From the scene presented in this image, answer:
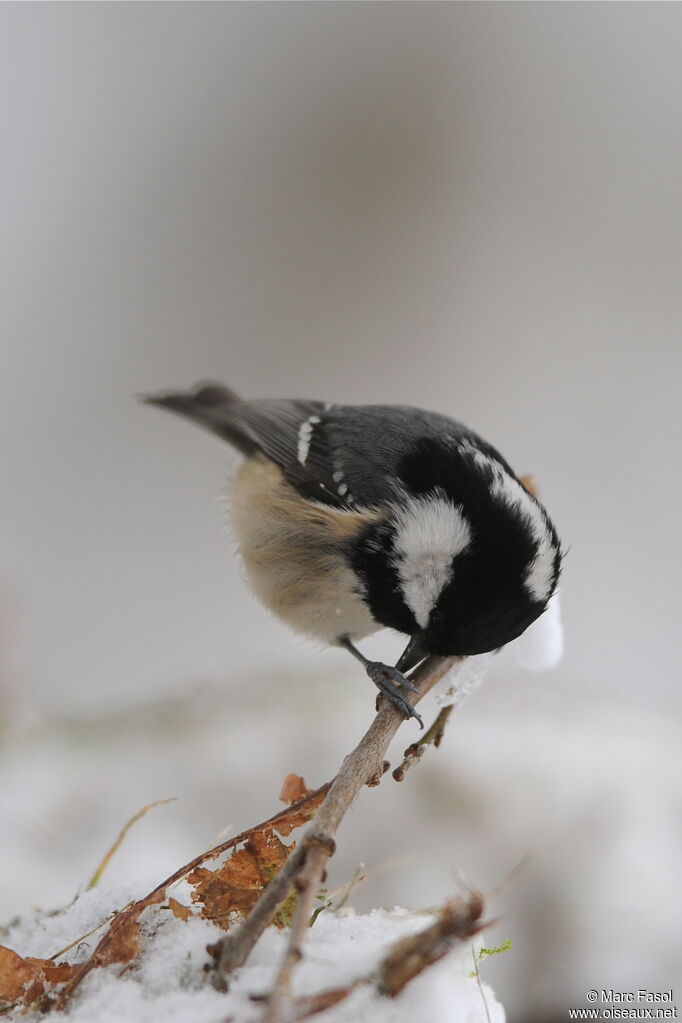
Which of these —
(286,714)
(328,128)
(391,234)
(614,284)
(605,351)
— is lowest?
(286,714)

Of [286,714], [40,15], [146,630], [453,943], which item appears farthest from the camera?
[40,15]

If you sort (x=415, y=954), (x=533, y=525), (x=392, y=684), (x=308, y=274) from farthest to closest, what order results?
(x=308, y=274) < (x=392, y=684) < (x=533, y=525) < (x=415, y=954)

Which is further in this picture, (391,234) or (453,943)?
(391,234)

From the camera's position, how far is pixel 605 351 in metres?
3.16

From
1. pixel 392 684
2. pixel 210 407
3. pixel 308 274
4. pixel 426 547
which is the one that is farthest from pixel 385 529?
pixel 308 274

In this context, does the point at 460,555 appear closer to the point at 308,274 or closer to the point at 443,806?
the point at 443,806

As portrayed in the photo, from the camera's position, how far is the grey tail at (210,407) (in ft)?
5.43

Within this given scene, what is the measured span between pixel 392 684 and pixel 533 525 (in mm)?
268

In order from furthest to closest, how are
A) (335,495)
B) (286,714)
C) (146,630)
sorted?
(146,630) < (286,714) < (335,495)

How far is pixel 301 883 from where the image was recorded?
60 cm

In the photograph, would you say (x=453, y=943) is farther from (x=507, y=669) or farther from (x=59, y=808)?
(x=507, y=669)

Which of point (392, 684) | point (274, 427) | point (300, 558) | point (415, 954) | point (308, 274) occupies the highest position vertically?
point (308, 274)

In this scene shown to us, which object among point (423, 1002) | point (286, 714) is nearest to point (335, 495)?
point (286, 714)

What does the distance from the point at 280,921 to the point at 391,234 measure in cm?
296
